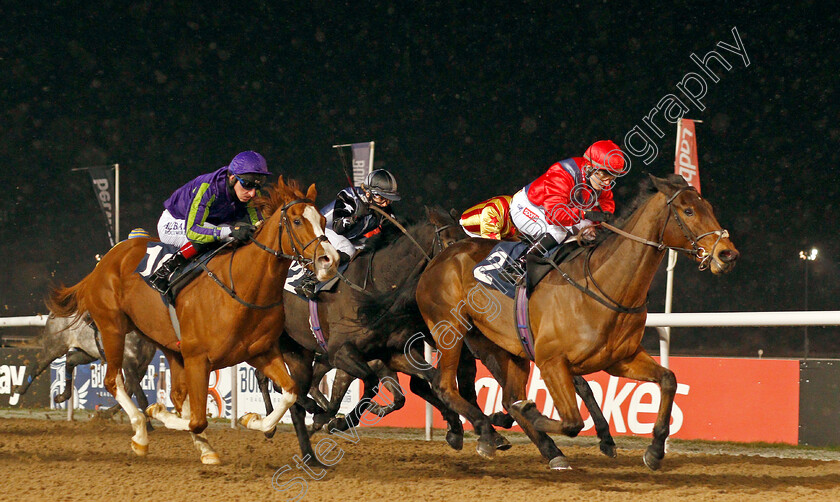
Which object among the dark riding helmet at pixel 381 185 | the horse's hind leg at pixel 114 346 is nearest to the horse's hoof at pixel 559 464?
the dark riding helmet at pixel 381 185

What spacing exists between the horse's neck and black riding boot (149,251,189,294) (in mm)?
2506

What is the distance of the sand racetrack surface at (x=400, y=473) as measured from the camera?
3902mm

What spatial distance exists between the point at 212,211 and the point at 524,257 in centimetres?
194

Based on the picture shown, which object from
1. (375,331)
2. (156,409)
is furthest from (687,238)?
(156,409)

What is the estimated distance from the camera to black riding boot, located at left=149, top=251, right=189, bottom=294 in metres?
4.80

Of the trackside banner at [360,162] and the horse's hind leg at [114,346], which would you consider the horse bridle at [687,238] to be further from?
the trackside banner at [360,162]

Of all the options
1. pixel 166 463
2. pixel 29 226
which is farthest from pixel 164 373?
pixel 29 226

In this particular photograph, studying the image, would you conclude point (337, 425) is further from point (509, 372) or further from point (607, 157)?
point (607, 157)

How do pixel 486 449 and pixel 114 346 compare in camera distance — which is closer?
pixel 486 449

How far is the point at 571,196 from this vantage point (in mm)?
4566

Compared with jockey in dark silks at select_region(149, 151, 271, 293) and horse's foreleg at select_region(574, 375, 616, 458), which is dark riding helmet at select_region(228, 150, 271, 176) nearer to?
jockey in dark silks at select_region(149, 151, 271, 293)

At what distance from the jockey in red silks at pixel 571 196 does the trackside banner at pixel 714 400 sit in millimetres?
2158

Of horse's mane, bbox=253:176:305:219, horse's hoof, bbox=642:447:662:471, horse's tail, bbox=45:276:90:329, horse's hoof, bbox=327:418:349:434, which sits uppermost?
horse's mane, bbox=253:176:305:219

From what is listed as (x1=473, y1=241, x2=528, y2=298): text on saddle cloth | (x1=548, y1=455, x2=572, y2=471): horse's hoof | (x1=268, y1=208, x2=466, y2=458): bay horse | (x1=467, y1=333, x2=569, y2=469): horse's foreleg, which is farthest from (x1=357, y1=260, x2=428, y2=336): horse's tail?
(x1=548, y1=455, x2=572, y2=471): horse's hoof
